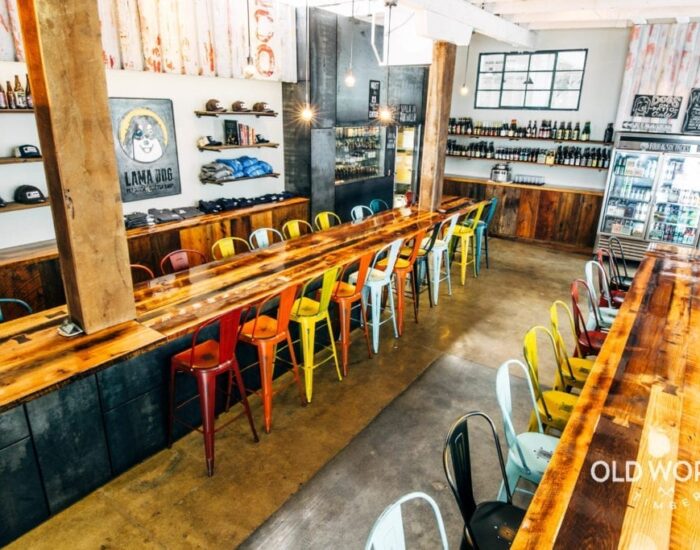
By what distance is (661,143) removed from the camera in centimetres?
667

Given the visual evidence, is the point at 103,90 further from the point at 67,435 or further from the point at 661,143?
the point at 661,143

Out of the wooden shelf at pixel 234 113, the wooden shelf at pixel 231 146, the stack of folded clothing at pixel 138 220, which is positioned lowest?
the stack of folded clothing at pixel 138 220

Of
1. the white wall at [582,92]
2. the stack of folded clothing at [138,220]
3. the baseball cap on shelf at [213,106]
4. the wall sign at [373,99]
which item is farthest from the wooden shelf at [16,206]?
the white wall at [582,92]

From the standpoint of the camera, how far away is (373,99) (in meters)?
7.71

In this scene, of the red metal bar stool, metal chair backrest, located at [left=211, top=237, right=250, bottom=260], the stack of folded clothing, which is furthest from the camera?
the stack of folded clothing

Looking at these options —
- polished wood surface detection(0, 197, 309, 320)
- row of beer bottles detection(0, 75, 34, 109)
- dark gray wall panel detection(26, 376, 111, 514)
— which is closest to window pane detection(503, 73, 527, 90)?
polished wood surface detection(0, 197, 309, 320)

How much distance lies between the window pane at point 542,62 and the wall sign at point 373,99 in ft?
8.56

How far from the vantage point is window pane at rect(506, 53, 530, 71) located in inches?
319

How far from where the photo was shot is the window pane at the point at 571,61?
761 cm

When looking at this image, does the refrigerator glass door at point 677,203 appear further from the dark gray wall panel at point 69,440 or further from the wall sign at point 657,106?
the dark gray wall panel at point 69,440

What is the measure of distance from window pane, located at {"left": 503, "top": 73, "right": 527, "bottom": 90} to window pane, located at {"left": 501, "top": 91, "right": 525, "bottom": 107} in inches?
3.8

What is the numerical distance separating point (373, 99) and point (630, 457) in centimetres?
686

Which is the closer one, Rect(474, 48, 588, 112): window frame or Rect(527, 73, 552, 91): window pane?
Rect(474, 48, 588, 112): window frame

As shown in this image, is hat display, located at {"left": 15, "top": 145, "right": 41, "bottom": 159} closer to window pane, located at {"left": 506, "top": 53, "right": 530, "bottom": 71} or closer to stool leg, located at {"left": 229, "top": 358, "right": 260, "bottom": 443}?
stool leg, located at {"left": 229, "top": 358, "right": 260, "bottom": 443}
